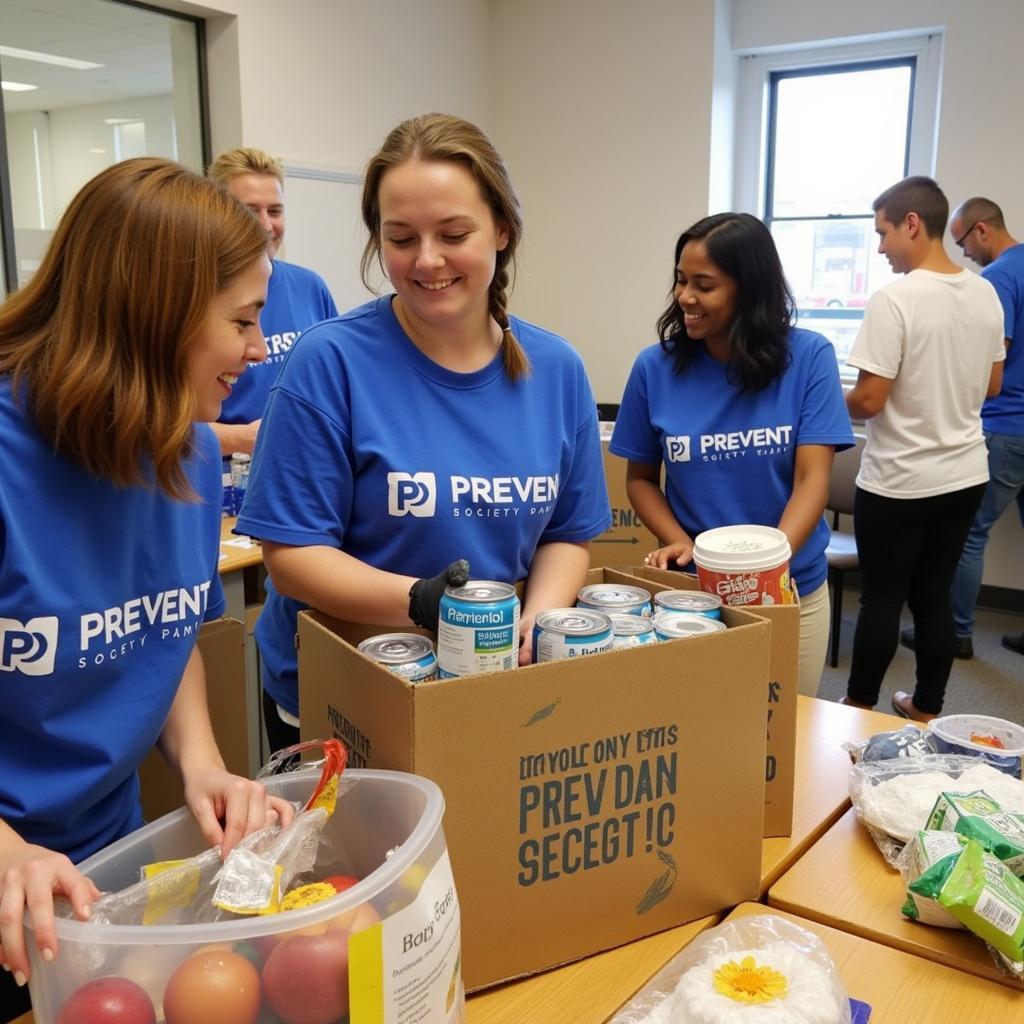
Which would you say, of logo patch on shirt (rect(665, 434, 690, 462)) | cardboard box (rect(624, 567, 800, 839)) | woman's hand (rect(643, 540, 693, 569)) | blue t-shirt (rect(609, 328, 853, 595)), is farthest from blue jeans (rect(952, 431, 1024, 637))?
cardboard box (rect(624, 567, 800, 839))

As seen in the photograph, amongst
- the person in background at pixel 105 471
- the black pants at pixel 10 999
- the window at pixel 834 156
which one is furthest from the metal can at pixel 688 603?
the window at pixel 834 156

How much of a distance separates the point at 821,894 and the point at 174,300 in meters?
0.91

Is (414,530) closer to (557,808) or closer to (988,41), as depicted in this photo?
(557,808)

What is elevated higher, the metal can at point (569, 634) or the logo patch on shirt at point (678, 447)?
the logo patch on shirt at point (678, 447)

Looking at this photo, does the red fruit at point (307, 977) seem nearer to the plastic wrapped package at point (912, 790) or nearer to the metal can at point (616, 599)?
the metal can at point (616, 599)

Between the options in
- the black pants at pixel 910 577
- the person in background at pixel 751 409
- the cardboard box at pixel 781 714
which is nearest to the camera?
the cardboard box at pixel 781 714

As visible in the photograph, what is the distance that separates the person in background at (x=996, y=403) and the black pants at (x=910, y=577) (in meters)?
0.73

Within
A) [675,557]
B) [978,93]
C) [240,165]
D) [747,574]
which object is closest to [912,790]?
[747,574]

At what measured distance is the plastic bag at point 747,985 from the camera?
0.78 m

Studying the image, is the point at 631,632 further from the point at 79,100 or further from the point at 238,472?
the point at 79,100

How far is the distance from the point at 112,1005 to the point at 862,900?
76 cm

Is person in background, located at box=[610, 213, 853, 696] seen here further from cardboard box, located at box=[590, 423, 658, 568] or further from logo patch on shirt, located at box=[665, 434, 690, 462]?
cardboard box, located at box=[590, 423, 658, 568]

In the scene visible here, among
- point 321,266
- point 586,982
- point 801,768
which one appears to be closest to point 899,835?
point 801,768

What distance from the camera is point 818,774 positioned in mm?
1339
